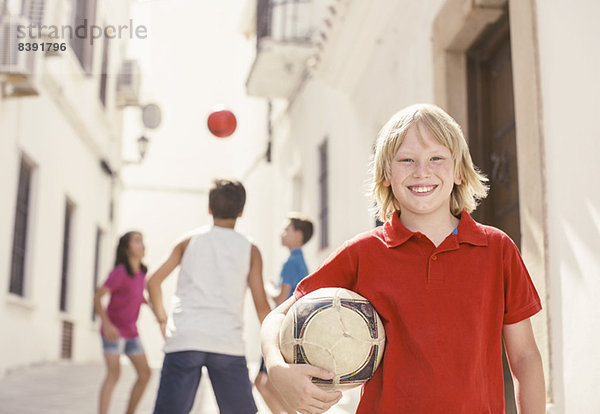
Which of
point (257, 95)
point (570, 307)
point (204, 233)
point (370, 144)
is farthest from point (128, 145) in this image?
point (570, 307)

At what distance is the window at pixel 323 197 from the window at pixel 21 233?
445cm

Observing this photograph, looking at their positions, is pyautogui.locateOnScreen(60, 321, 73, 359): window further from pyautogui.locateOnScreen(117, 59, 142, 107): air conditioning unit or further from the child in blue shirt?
the child in blue shirt

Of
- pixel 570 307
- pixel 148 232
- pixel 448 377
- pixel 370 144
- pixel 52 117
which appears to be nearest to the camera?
pixel 448 377

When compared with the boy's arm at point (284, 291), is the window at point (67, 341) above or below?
below

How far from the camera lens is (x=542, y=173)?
361 cm

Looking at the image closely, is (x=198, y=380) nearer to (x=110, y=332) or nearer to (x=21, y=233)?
(x=110, y=332)

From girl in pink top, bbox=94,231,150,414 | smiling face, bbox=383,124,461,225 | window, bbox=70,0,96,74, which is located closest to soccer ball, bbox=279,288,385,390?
smiling face, bbox=383,124,461,225

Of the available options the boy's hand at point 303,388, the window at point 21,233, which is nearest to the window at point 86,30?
the window at point 21,233

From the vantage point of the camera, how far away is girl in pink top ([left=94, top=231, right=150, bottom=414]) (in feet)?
20.3

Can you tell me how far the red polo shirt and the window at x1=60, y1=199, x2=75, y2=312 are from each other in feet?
41.5

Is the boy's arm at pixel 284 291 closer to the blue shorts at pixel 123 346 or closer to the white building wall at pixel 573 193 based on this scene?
the blue shorts at pixel 123 346

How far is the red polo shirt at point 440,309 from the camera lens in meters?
1.95

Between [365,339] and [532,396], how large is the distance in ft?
1.66

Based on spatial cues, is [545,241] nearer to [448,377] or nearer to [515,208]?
[515,208]
